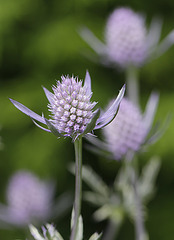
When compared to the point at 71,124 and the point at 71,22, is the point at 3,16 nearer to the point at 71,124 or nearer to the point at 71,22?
the point at 71,22

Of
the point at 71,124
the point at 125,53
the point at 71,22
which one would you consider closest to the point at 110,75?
the point at 71,22

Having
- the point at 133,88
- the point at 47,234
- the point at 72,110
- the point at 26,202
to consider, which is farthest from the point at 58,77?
the point at 47,234

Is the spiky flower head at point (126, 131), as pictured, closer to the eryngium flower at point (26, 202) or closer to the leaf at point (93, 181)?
the leaf at point (93, 181)

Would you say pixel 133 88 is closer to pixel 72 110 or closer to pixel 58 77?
pixel 72 110

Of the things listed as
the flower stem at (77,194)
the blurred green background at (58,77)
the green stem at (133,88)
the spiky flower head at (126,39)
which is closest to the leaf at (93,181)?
the green stem at (133,88)

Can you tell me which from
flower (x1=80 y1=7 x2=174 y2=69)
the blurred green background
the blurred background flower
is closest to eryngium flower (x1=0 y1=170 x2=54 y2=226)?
the blurred background flower
